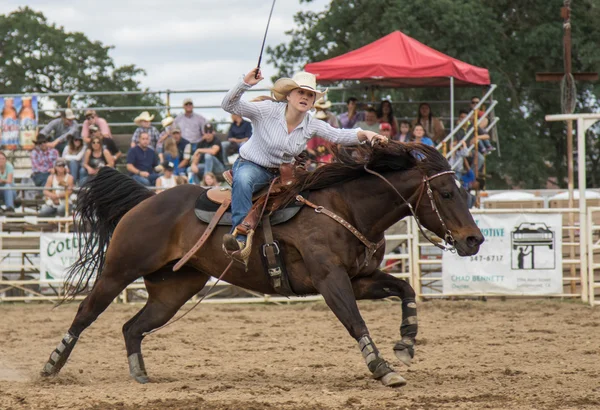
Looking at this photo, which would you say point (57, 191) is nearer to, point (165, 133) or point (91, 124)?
point (91, 124)

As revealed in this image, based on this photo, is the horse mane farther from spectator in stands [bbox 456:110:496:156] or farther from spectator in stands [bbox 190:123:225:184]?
spectator in stands [bbox 456:110:496:156]

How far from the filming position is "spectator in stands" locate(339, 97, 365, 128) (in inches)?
561

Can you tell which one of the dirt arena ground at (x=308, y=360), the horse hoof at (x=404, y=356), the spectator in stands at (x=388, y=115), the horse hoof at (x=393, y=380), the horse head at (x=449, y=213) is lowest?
the dirt arena ground at (x=308, y=360)

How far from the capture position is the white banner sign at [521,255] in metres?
11.7

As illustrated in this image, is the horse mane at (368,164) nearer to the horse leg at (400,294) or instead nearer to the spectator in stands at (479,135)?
the horse leg at (400,294)

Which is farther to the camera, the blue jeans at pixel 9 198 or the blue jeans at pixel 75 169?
the blue jeans at pixel 9 198

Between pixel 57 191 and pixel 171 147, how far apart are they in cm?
203

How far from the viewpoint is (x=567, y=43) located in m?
15.2

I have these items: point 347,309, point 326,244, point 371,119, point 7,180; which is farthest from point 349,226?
point 7,180

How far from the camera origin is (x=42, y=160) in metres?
15.5

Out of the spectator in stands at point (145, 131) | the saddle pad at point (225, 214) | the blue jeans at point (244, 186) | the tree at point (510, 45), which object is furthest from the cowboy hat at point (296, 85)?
the tree at point (510, 45)

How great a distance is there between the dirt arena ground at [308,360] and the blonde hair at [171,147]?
3.41m

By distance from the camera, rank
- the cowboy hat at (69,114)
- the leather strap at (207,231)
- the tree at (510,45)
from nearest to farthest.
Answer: the leather strap at (207,231)
the cowboy hat at (69,114)
the tree at (510,45)

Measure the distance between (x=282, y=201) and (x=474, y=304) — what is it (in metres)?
6.12
